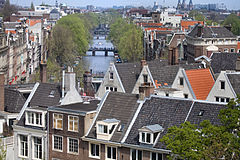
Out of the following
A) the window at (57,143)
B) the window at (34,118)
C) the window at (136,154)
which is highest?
the window at (34,118)

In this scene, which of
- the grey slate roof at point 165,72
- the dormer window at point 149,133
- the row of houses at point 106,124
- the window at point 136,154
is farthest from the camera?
the grey slate roof at point 165,72

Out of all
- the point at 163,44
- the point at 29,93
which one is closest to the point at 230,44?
the point at 163,44

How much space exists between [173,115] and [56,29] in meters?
117

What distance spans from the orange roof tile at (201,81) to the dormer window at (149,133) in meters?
16.1

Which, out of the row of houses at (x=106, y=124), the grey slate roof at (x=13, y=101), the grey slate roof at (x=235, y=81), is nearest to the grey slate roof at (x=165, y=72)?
the grey slate roof at (x=235, y=81)

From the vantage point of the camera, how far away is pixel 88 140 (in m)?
41.7

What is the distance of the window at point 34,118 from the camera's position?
4550cm

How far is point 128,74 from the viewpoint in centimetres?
6081

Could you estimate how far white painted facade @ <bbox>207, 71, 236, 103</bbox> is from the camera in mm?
50812

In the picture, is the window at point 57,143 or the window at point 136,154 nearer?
the window at point 136,154

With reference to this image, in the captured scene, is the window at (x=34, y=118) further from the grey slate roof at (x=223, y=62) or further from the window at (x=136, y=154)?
the grey slate roof at (x=223, y=62)

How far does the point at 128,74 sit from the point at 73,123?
18.8 metres

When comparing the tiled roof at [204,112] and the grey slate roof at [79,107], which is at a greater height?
the tiled roof at [204,112]

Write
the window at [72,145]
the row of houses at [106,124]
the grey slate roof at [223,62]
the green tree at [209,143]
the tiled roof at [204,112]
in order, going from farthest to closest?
the grey slate roof at [223,62] → the window at [72,145] → the row of houses at [106,124] → the tiled roof at [204,112] → the green tree at [209,143]
